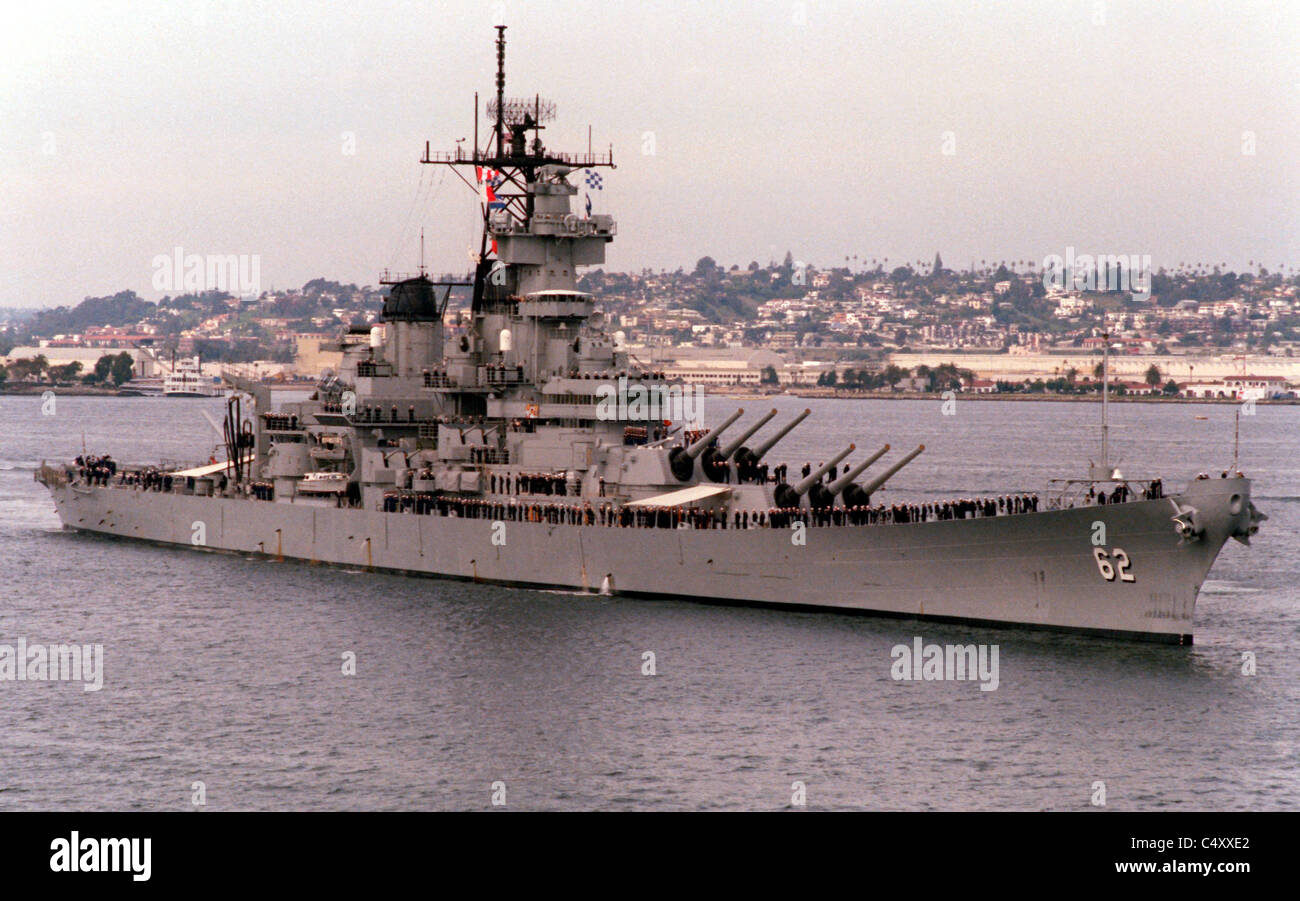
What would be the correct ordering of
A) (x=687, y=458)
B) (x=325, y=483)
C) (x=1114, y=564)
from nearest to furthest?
(x=1114, y=564)
(x=687, y=458)
(x=325, y=483)

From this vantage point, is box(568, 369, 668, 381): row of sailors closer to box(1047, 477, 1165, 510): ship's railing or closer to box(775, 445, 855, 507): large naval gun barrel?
box(775, 445, 855, 507): large naval gun barrel

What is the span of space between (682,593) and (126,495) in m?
27.5

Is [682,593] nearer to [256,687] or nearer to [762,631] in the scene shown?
[762,631]

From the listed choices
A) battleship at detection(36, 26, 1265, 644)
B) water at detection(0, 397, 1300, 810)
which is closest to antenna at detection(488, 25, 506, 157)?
battleship at detection(36, 26, 1265, 644)

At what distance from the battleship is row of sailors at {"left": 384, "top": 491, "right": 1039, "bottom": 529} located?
0.08 m

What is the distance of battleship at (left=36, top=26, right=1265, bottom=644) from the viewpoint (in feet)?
119

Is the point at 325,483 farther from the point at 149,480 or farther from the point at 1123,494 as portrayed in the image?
the point at 1123,494

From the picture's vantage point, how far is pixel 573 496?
150 ft

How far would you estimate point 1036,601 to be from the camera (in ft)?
121

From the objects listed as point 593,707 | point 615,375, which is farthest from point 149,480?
point 593,707

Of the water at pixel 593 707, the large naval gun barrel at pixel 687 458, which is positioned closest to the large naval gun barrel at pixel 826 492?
the large naval gun barrel at pixel 687 458

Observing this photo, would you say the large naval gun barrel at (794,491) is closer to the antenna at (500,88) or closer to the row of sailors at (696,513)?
the row of sailors at (696,513)

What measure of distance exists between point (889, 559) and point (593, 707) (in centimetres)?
1010
